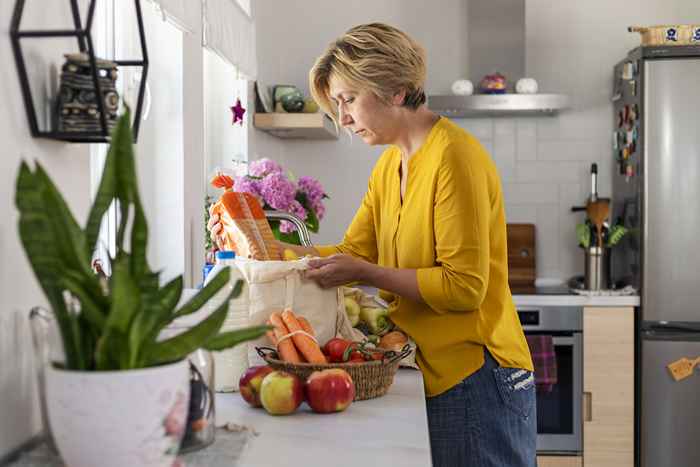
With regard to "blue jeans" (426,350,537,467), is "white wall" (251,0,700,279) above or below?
above

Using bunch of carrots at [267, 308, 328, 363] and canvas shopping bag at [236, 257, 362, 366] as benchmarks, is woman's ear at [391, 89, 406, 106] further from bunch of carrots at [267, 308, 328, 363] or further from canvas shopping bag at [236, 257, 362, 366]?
bunch of carrots at [267, 308, 328, 363]

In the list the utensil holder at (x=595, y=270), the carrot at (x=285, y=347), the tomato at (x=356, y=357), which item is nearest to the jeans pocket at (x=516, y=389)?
the tomato at (x=356, y=357)

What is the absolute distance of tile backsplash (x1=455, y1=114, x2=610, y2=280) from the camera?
4.62 meters

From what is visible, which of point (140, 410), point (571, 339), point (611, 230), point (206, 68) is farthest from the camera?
point (611, 230)

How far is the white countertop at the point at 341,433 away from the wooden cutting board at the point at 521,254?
2.81 meters

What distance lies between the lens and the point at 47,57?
1.42 metres

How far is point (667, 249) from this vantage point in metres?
4.12

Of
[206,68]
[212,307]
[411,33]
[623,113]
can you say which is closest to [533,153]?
[623,113]

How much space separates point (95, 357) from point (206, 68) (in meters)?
2.72

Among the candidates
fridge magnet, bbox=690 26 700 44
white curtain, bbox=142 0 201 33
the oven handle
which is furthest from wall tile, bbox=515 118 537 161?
white curtain, bbox=142 0 201 33

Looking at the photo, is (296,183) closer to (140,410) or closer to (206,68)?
(206,68)

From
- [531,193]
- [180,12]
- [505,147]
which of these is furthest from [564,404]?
[180,12]

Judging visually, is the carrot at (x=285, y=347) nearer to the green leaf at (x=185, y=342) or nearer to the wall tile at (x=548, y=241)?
the green leaf at (x=185, y=342)

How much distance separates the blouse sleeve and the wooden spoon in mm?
2478
